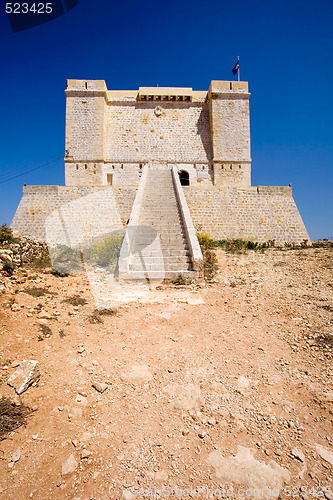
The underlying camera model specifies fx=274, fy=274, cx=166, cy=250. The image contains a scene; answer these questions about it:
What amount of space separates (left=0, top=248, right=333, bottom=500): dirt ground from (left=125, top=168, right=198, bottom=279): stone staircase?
2.06 m

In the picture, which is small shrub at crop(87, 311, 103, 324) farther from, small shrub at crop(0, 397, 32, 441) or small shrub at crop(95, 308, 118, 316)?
small shrub at crop(0, 397, 32, 441)

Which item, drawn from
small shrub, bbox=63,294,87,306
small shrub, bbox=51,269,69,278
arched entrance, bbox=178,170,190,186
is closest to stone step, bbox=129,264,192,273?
small shrub, bbox=51,269,69,278

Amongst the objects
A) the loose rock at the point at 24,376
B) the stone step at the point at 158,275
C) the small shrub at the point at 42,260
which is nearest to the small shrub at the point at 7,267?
the small shrub at the point at 42,260

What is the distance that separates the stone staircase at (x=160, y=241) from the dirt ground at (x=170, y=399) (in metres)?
2.06

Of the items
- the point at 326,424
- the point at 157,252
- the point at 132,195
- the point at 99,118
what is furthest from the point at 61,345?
the point at 99,118

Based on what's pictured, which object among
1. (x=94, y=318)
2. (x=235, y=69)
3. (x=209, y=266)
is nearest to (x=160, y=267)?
(x=209, y=266)

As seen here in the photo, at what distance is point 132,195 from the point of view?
38.7 ft

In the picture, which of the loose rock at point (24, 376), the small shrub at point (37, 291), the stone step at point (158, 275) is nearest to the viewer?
the loose rock at point (24, 376)

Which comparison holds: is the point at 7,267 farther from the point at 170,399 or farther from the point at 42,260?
the point at 170,399

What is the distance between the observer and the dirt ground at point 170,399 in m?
1.89

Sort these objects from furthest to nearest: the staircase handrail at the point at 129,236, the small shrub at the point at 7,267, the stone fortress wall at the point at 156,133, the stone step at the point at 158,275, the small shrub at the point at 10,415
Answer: the stone fortress wall at the point at 156,133 < the staircase handrail at the point at 129,236 < the stone step at the point at 158,275 < the small shrub at the point at 7,267 < the small shrub at the point at 10,415

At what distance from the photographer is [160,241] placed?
26.0ft

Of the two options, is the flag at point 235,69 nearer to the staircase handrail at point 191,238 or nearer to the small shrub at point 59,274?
the staircase handrail at point 191,238

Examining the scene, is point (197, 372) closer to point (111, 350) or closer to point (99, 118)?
point (111, 350)
